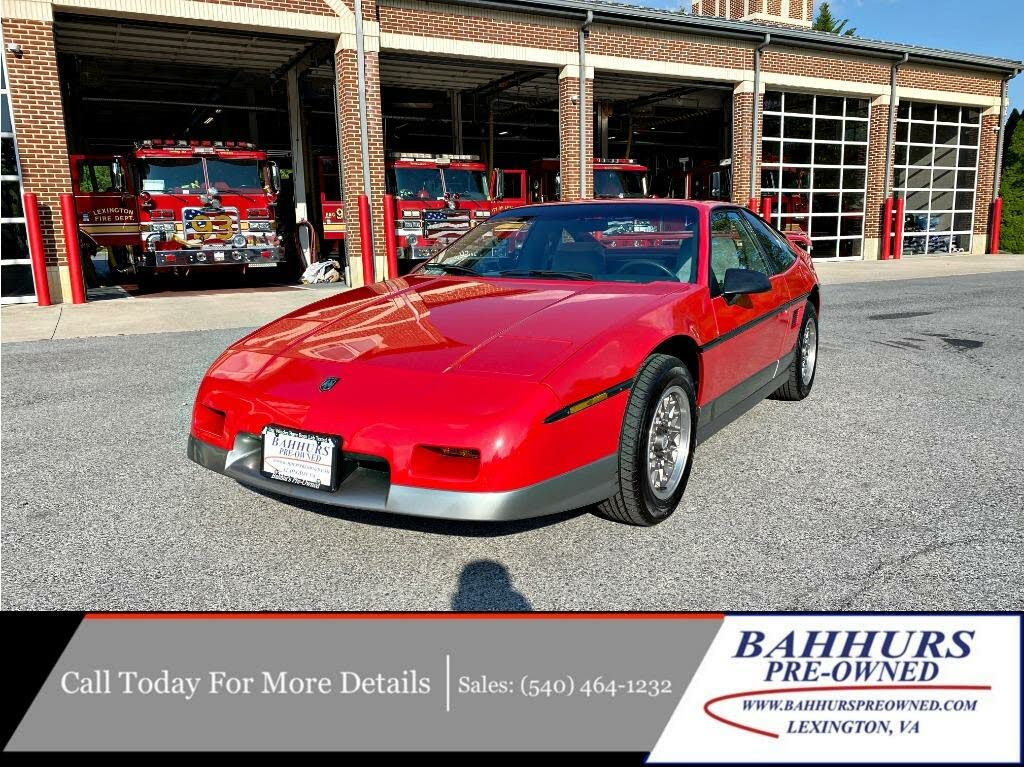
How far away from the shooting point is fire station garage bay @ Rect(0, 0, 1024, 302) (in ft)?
44.0

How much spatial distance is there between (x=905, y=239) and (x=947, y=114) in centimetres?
377

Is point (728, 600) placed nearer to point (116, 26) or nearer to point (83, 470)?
point (83, 470)

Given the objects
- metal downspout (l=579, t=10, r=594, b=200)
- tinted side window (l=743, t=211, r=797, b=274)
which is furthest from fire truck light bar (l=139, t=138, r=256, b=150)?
tinted side window (l=743, t=211, r=797, b=274)

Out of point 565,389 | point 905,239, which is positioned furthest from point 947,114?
point 565,389

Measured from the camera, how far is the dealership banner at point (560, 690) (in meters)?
1.93

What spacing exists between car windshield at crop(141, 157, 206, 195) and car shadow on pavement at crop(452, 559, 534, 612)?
13190 mm

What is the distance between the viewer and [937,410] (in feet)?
16.3

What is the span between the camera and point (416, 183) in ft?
51.6

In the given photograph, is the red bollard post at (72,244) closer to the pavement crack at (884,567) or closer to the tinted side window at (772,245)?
the tinted side window at (772,245)

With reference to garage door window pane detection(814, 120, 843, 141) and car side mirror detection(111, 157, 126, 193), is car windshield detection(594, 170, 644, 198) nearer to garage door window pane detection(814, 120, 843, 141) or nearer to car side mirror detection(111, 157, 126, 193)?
garage door window pane detection(814, 120, 843, 141)

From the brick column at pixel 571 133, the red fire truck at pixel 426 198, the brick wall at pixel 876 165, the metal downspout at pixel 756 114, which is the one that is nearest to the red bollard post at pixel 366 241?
the red fire truck at pixel 426 198

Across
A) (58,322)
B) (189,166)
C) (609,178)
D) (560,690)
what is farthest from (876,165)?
(560,690)

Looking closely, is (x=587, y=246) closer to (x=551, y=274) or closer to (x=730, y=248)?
(x=551, y=274)

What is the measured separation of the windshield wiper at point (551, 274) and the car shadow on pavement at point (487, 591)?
5.16 ft
